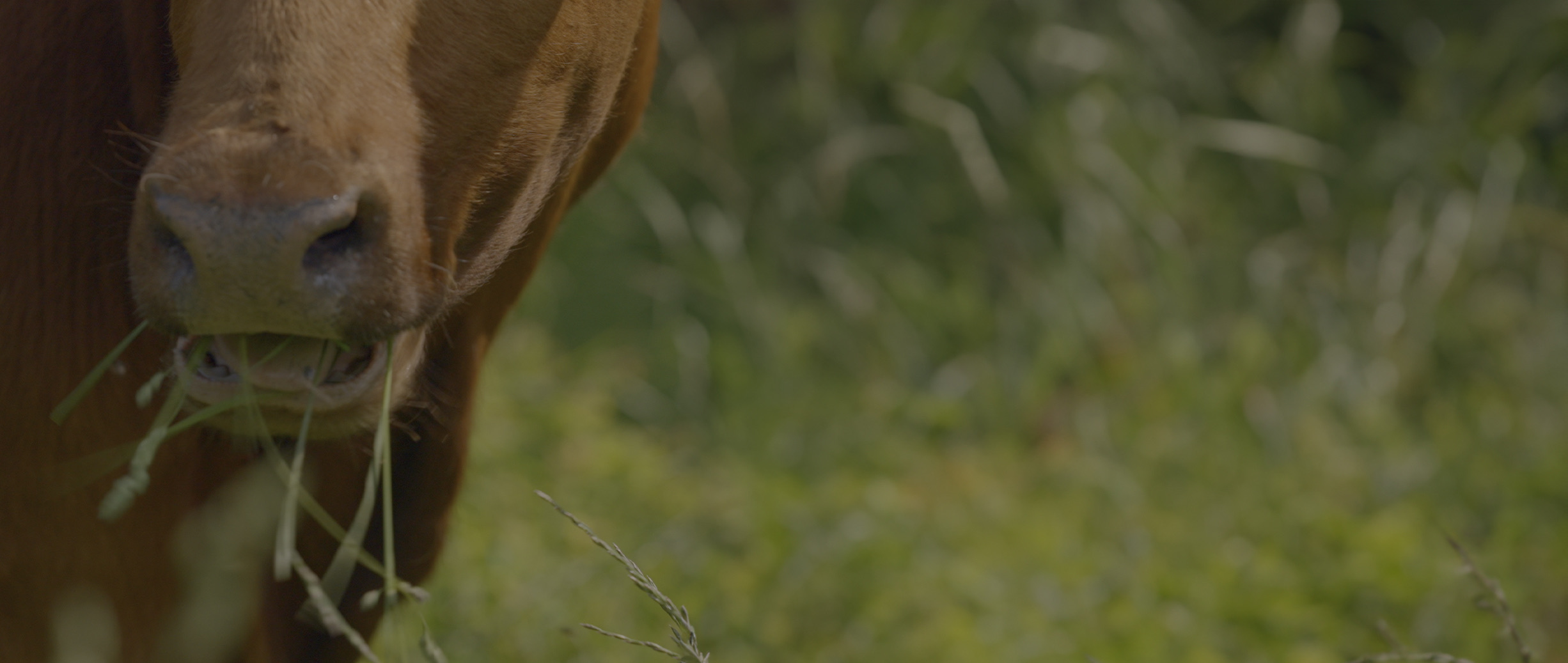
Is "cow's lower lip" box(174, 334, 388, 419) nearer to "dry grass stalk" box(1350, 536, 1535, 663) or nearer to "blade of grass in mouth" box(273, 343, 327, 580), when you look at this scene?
"blade of grass in mouth" box(273, 343, 327, 580)

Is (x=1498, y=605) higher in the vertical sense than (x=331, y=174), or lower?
lower

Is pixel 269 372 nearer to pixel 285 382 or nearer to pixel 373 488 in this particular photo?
pixel 285 382

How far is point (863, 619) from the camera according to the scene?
2877mm

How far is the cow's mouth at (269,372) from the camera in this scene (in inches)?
56.5

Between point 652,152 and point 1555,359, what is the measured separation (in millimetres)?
2878

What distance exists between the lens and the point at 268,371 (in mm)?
1451

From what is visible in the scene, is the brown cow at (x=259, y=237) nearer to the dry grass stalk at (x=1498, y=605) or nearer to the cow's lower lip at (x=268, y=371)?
the cow's lower lip at (x=268, y=371)

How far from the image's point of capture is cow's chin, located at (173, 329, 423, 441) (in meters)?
1.44

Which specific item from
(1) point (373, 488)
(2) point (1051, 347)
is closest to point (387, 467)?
(1) point (373, 488)

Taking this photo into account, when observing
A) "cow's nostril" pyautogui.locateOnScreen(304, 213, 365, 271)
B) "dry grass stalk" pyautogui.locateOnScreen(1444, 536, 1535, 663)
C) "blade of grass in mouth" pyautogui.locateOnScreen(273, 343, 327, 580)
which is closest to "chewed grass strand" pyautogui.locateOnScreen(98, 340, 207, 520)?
"blade of grass in mouth" pyautogui.locateOnScreen(273, 343, 327, 580)

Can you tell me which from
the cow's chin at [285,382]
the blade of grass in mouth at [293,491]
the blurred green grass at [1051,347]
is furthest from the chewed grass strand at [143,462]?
the blurred green grass at [1051,347]

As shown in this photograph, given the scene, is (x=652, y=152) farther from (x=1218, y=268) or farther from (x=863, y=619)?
(x=863, y=619)

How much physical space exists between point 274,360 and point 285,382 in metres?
0.03

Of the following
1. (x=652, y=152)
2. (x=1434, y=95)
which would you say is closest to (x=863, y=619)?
(x=652, y=152)
